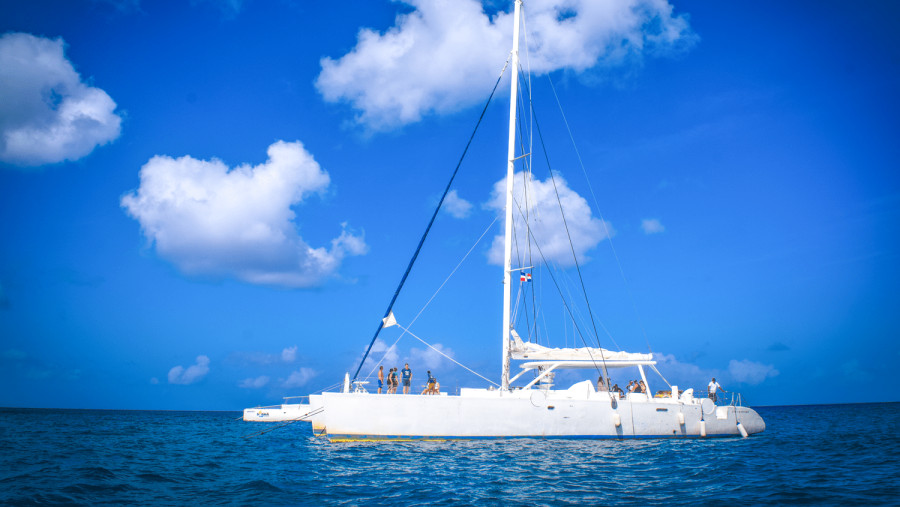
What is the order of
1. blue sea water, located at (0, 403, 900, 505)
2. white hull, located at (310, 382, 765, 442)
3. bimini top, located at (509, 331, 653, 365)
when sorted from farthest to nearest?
bimini top, located at (509, 331, 653, 365), white hull, located at (310, 382, 765, 442), blue sea water, located at (0, 403, 900, 505)

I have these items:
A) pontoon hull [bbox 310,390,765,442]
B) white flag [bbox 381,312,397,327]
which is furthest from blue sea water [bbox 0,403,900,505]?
white flag [bbox 381,312,397,327]

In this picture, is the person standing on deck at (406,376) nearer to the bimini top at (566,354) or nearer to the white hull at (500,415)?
the white hull at (500,415)

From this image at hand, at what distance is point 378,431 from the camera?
18828mm

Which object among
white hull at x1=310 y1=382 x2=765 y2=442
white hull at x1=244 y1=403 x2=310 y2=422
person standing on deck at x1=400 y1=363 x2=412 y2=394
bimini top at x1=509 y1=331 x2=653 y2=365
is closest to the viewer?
white hull at x1=310 y1=382 x2=765 y2=442

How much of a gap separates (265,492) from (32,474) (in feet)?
23.5

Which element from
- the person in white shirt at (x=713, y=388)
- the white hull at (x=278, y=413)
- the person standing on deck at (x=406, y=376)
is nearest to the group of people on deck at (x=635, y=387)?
the person in white shirt at (x=713, y=388)

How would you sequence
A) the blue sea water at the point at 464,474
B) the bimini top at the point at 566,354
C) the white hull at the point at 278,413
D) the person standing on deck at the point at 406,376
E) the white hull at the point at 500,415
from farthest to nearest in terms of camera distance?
the white hull at the point at 278,413 < the bimini top at the point at 566,354 < the person standing on deck at the point at 406,376 < the white hull at the point at 500,415 < the blue sea water at the point at 464,474

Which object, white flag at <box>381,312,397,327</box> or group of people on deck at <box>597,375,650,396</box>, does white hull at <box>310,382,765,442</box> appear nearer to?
group of people on deck at <box>597,375,650,396</box>

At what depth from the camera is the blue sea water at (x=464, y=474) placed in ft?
37.4

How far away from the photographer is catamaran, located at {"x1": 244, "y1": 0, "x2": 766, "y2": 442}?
61.9ft

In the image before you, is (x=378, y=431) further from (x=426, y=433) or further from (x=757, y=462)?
(x=757, y=462)

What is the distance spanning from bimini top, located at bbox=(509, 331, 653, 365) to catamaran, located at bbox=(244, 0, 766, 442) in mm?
42

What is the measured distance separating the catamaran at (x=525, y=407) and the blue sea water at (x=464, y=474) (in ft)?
1.94

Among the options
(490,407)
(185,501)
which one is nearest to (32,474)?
(185,501)
